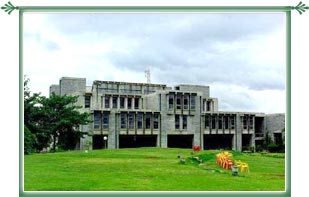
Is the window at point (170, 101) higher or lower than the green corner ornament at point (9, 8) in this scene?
lower

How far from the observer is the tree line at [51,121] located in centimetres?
2486

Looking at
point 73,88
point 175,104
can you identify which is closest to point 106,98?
point 73,88

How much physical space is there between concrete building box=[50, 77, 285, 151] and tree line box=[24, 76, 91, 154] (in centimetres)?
260

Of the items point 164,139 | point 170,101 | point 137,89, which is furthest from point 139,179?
point 137,89

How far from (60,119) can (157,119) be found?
9.12 metres

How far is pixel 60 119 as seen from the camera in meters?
26.6

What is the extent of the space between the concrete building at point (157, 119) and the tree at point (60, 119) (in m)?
2.52

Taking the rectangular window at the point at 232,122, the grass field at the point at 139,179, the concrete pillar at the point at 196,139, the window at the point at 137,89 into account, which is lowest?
the concrete pillar at the point at 196,139

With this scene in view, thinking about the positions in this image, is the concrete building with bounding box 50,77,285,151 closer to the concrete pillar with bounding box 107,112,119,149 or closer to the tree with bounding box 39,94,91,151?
the concrete pillar with bounding box 107,112,119,149

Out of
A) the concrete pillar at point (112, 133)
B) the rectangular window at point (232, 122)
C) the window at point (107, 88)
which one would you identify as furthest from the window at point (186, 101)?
the window at point (107, 88)

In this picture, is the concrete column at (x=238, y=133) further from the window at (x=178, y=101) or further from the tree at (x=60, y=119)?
the tree at (x=60, y=119)

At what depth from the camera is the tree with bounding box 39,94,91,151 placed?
2595 centimetres

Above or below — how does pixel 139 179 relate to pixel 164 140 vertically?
above
